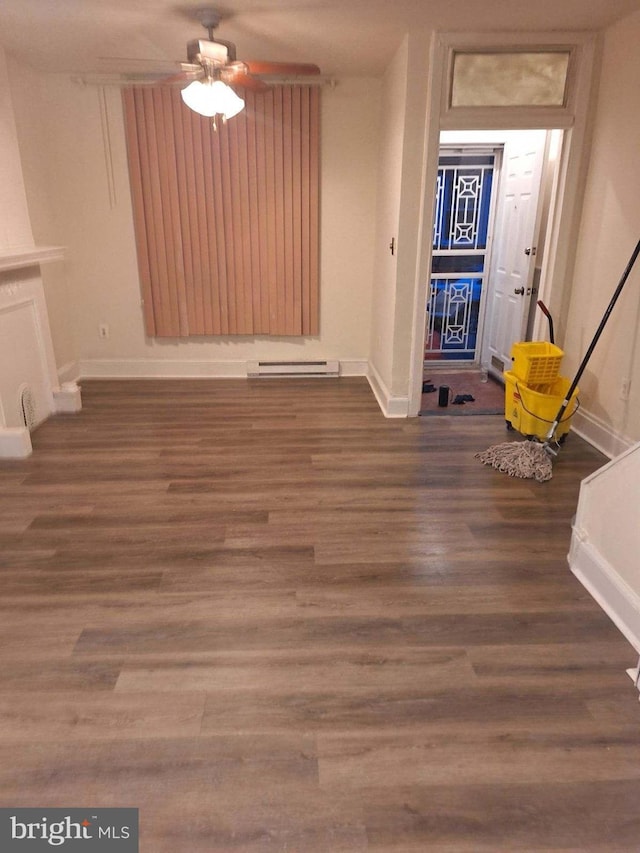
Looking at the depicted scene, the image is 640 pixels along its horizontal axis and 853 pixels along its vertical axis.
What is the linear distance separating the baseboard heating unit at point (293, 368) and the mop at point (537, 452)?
2075 millimetres

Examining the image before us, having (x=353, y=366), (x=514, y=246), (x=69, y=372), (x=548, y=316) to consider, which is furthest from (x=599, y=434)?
(x=69, y=372)

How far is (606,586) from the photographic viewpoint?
2.21 m

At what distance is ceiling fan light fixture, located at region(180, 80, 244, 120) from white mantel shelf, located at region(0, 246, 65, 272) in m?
1.43

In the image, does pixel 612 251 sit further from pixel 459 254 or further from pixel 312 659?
pixel 312 659

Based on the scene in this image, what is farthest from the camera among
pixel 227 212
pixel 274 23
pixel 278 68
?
pixel 227 212

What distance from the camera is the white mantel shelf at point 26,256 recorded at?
347 cm

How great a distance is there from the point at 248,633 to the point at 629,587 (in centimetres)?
140

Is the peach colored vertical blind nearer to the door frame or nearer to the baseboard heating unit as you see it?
the baseboard heating unit

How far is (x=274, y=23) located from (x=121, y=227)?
7.54ft

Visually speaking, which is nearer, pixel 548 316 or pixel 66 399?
pixel 548 316

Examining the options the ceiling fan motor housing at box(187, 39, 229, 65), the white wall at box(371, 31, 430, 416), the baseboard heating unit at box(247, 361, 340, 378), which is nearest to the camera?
the ceiling fan motor housing at box(187, 39, 229, 65)

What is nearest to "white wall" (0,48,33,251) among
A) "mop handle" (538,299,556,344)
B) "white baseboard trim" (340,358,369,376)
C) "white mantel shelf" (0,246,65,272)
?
"white mantel shelf" (0,246,65,272)

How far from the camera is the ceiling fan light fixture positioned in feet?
10.3

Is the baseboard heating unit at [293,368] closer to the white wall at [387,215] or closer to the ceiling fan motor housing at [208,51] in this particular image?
the white wall at [387,215]
